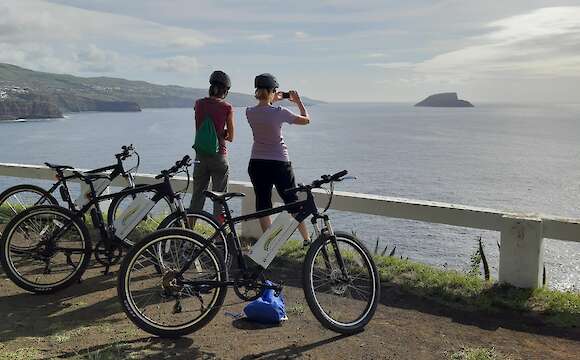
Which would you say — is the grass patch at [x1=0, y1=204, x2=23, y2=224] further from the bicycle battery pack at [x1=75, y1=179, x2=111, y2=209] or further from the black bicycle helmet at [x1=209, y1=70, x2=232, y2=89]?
the black bicycle helmet at [x1=209, y1=70, x2=232, y2=89]

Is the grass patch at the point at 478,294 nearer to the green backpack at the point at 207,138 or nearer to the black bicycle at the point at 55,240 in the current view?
the green backpack at the point at 207,138

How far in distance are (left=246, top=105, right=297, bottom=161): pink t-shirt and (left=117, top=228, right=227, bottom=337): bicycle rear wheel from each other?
5.71ft

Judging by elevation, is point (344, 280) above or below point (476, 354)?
above

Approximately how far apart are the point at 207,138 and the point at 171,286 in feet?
7.91

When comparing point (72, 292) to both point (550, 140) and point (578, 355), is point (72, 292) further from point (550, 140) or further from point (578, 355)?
point (550, 140)

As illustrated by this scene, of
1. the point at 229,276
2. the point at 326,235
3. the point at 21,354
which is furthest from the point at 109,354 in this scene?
the point at 326,235

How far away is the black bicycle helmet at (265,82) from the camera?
5.98 m

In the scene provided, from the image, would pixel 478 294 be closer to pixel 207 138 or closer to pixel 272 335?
pixel 272 335

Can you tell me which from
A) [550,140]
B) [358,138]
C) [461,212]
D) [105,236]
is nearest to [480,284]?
[461,212]

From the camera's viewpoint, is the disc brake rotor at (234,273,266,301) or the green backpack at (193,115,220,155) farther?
the green backpack at (193,115,220,155)

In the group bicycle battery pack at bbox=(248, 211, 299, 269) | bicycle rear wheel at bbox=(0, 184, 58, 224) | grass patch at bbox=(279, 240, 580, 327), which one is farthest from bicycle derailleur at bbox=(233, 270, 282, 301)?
bicycle rear wheel at bbox=(0, 184, 58, 224)

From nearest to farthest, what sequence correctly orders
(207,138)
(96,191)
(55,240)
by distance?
(55,240) → (96,191) → (207,138)

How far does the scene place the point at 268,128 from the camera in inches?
242

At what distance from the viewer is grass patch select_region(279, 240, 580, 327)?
5.62m
